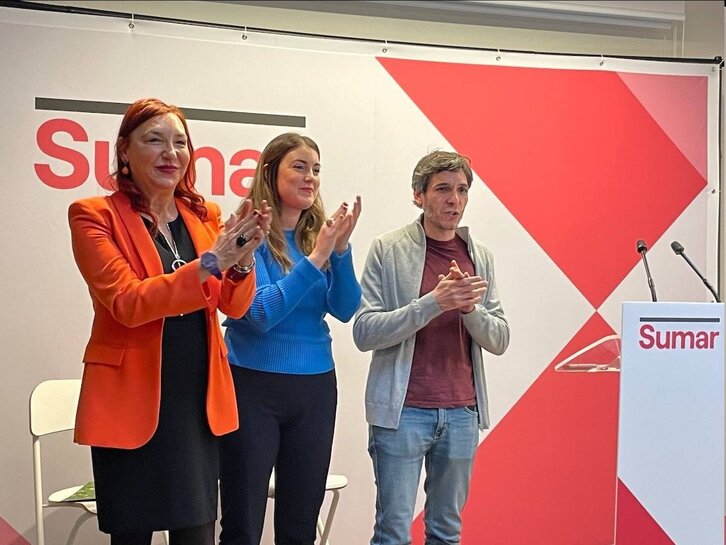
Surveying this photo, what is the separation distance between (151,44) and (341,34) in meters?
0.90

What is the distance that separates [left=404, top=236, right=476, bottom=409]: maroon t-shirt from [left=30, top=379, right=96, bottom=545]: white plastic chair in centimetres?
136

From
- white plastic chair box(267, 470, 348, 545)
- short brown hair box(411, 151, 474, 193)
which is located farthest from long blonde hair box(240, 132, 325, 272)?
white plastic chair box(267, 470, 348, 545)

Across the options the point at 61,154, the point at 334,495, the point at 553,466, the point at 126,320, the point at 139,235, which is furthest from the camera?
the point at 553,466

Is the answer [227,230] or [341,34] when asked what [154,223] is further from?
[341,34]

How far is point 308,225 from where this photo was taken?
2771 millimetres

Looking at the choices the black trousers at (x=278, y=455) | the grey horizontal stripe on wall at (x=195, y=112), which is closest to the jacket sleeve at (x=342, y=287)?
the black trousers at (x=278, y=455)

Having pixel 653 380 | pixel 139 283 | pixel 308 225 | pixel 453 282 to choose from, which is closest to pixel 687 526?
pixel 653 380

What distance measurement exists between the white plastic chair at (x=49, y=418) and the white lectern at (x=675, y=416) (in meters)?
1.77

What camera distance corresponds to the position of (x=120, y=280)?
2135 mm

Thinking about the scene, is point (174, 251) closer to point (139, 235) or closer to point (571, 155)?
point (139, 235)

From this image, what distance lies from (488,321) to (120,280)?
4.08ft

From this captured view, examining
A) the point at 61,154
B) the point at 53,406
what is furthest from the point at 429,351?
the point at 61,154

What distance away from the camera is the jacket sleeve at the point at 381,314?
2721 millimetres

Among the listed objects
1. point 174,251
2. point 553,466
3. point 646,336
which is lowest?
point 553,466
